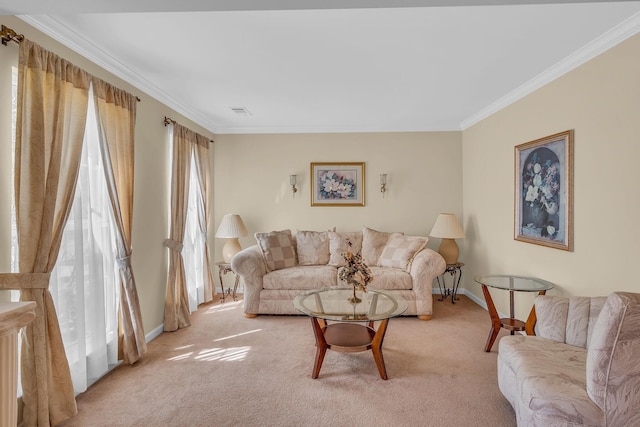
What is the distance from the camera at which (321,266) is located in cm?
456

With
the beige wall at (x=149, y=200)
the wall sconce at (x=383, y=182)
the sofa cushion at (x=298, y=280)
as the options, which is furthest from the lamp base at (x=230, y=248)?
the wall sconce at (x=383, y=182)

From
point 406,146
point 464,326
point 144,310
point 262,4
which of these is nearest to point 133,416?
point 144,310

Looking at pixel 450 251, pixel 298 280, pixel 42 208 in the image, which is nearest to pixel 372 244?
pixel 450 251

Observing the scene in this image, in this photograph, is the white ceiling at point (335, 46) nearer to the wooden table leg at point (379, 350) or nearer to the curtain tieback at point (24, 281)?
the curtain tieback at point (24, 281)

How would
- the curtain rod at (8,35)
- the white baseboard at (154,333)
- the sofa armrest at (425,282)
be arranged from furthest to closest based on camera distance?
the sofa armrest at (425,282) < the white baseboard at (154,333) < the curtain rod at (8,35)

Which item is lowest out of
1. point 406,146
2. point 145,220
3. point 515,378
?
point 515,378

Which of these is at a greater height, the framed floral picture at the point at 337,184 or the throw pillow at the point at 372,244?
the framed floral picture at the point at 337,184

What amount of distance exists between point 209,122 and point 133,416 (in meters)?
3.81

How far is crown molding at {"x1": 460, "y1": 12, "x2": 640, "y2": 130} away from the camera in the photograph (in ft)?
7.45

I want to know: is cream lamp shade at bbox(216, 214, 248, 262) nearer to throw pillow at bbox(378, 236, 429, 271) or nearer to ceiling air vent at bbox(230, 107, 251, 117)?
ceiling air vent at bbox(230, 107, 251, 117)

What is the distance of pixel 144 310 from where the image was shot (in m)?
3.34

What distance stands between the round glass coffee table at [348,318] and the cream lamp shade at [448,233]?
5.89 ft

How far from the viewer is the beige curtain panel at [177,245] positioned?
12.0 feet

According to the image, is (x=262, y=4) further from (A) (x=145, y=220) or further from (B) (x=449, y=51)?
(A) (x=145, y=220)
